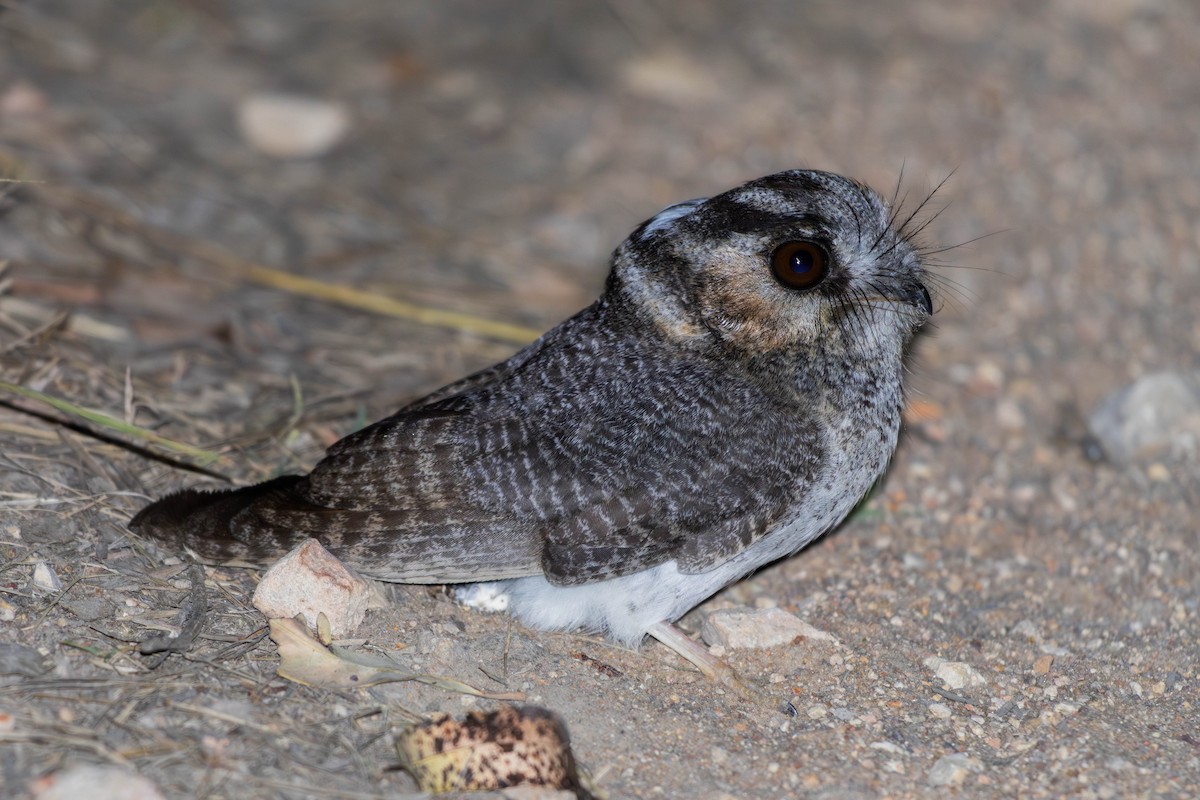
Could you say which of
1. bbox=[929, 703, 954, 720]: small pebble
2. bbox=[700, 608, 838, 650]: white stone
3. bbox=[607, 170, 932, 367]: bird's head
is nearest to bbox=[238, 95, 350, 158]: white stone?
bbox=[607, 170, 932, 367]: bird's head

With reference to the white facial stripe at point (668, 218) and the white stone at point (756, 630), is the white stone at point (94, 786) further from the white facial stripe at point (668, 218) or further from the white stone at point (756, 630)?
the white facial stripe at point (668, 218)

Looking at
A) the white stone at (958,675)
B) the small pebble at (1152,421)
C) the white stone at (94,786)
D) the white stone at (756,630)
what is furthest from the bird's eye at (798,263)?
the white stone at (94,786)

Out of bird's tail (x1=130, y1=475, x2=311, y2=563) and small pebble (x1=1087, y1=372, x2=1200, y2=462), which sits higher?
small pebble (x1=1087, y1=372, x2=1200, y2=462)

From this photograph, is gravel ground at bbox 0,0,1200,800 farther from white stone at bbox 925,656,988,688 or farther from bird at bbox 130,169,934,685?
bird at bbox 130,169,934,685

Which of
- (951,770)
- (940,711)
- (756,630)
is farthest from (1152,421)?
(951,770)

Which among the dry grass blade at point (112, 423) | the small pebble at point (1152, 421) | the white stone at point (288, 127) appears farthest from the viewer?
the white stone at point (288, 127)

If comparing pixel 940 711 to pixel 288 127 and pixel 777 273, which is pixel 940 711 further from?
pixel 288 127
